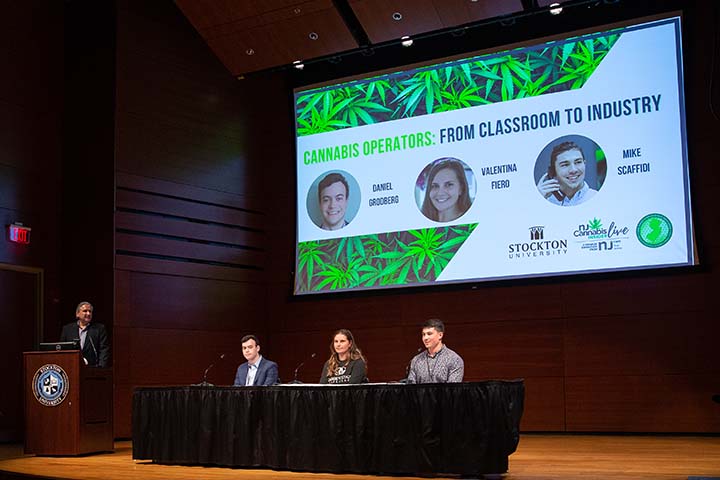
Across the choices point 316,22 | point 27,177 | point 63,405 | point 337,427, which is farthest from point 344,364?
point 27,177

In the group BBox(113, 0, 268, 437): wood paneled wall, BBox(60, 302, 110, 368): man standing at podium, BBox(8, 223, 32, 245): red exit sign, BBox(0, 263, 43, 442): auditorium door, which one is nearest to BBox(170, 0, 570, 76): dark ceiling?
BBox(113, 0, 268, 437): wood paneled wall

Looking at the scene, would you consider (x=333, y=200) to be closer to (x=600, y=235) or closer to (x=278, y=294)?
(x=278, y=294)

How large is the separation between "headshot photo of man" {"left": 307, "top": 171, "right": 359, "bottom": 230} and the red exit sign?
9.44 feet

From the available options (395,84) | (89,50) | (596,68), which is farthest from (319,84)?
(596,68)

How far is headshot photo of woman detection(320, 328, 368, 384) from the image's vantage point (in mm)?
6133

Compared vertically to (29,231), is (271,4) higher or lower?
higher

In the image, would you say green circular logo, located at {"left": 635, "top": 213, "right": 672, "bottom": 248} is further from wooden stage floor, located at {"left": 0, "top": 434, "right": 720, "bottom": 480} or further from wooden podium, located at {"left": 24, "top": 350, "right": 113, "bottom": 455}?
wooden podium, located at {"left": 24, "top": 350, "right": 113, "bottom": 455}

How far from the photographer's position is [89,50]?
29.8ft

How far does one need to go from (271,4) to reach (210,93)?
5.35ft

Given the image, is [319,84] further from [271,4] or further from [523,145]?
[523,145]

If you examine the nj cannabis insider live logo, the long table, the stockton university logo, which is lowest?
the long table

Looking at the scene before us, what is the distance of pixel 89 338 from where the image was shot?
24.2 feet

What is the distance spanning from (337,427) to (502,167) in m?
3.85

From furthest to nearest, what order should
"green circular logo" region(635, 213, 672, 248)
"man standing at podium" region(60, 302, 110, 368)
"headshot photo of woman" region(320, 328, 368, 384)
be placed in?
"green circular logo" region(635, 213, 672, 248) < "man standing at podium" region(60, 302, 110, 368) < "headshot photo of woman" region(320, 328, 368, 384)
